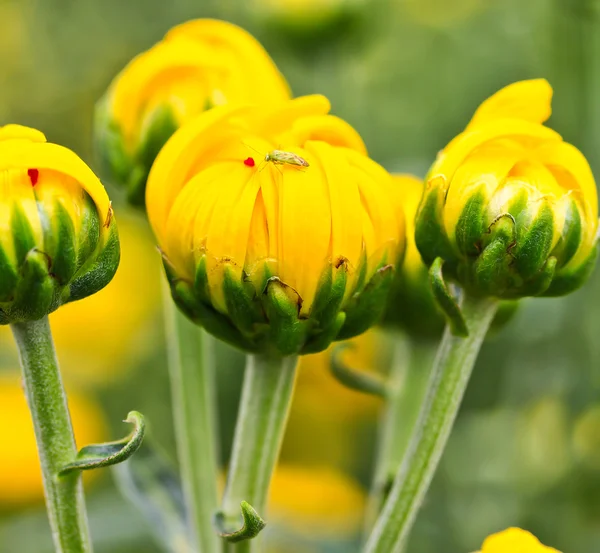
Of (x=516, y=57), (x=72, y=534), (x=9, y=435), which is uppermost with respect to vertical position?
(x=516, y=57)

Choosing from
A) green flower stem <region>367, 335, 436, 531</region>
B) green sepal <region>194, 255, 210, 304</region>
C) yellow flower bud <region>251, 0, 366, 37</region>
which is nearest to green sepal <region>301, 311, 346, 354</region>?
green sepal <region>194, 255, 210, 304</region>

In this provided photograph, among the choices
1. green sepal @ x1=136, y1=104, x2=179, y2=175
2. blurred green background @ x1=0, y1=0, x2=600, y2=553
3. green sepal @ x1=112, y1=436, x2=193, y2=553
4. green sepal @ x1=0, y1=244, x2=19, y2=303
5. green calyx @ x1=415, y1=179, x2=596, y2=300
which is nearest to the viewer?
green sepal @ x1=0, y1=244, x2=19, y2=303

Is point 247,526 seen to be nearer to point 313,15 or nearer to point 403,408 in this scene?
point 403,408

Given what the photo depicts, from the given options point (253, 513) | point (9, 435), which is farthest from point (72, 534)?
point (9, 435)

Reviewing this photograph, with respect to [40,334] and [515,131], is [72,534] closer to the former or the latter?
[40,334]

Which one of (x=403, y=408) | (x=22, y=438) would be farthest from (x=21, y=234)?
(x=22, y=438)

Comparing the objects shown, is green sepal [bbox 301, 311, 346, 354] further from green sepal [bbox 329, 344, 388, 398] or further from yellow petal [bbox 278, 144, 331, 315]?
green sepal [bbox 329, 344, 388, 398]
